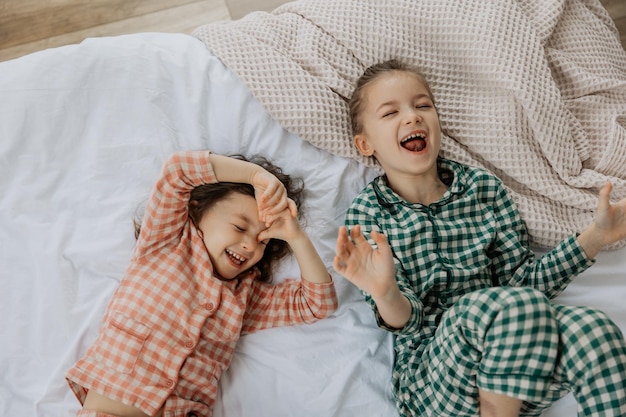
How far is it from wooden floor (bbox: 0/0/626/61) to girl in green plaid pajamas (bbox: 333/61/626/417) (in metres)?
0.80

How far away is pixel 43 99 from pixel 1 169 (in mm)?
177

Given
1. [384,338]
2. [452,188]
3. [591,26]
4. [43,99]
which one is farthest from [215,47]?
[591,26]

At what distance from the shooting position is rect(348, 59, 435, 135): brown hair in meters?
1.30

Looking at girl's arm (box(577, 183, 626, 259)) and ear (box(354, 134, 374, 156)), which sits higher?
ear (box(354, 134, 374, 156))

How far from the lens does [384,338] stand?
4.10 feet

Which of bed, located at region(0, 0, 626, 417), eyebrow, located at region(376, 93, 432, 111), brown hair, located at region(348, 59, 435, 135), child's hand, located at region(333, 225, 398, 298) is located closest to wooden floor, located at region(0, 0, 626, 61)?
bed, located at region(0, 0, 626, 417)

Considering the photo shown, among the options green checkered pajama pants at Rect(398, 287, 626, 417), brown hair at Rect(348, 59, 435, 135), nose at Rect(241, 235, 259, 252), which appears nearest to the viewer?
green checkered pajama pants at Rect(398, 287, 626, 417)

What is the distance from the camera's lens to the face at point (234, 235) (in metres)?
1.18

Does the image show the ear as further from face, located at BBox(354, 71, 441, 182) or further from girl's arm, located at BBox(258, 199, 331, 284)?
girl's arm, located at BBox(258, 199, 331, 284)

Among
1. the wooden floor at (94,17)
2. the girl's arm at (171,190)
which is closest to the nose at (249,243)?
the girl's arm at (171,190)

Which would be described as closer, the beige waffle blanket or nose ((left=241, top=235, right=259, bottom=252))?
nose ((left=241, top=235, right=259, bottom=252))

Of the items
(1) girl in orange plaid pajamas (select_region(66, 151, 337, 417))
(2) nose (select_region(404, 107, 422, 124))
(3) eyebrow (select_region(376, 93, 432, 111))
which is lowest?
(1) girl in orange plaid pajamas (select_region(66, 151, 337, 417))

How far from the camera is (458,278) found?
1190 millimetres

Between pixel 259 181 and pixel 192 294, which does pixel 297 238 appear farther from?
pixel 192 294
